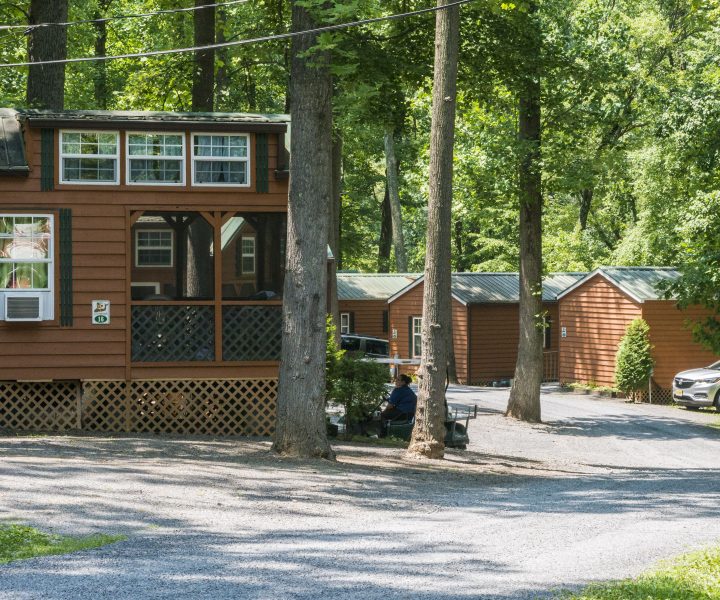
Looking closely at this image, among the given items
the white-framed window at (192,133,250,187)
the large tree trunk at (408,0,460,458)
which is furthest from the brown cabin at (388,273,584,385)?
the large tree trunk at (408,0,460,458)

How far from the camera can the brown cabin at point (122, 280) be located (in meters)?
18.1

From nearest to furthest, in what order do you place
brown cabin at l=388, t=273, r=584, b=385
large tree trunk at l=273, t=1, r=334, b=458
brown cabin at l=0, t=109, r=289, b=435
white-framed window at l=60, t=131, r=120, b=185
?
large tree trunk at l=273, t=1, r=334, b=458, brown cabin at l=0, t=109, r=289, b=435, white-framed window at l=60, t=131, r=120, b=185, brown cabin at l=388, t=273, r=584, b=385

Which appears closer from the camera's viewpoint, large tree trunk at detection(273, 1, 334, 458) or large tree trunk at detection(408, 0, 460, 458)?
large tree trunk at detection(273, 1, 334, 458)

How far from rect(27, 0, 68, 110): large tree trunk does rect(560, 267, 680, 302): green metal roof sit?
1903 centimetres

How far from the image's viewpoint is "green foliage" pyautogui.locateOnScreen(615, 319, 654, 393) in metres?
33.5

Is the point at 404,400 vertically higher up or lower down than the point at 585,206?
lower down

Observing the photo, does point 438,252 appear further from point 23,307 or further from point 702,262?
point 702,262

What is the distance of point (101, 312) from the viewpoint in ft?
60.3

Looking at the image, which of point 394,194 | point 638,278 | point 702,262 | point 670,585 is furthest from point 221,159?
point 394,194

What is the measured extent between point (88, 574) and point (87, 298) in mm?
10636

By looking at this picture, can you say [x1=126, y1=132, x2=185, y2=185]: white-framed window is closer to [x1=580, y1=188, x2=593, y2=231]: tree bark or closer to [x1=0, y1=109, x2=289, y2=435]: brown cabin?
[x1=0, y1=109, x2=289, y2=435]: brown cabin

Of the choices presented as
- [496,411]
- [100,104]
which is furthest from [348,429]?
[100,104]

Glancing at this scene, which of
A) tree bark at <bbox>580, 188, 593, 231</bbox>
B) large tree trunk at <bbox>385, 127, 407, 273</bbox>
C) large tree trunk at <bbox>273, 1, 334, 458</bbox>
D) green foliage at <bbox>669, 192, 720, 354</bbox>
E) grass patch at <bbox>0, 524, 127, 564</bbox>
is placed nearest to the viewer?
grass patch at <bbox>0, 524, 127, 564</bbox>

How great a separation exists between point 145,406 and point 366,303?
2789 cm
